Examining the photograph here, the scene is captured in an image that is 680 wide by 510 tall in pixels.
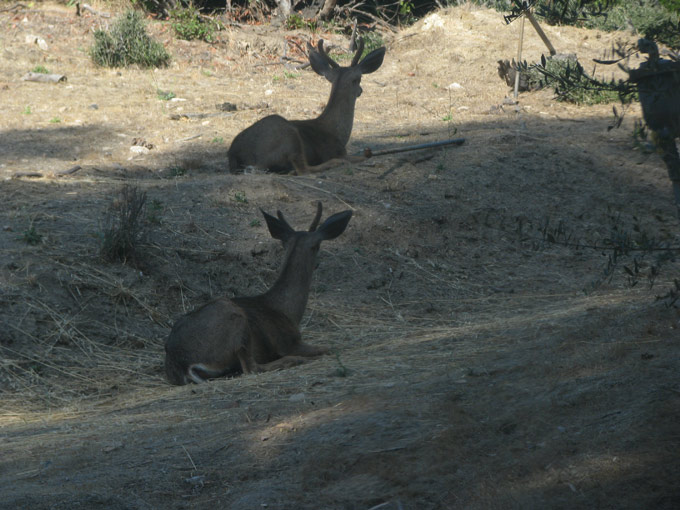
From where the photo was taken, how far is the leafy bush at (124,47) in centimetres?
1758

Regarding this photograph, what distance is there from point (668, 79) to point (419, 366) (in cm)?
251

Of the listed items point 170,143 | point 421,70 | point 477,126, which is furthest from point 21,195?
point 421,70

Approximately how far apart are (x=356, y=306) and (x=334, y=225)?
4.73ft

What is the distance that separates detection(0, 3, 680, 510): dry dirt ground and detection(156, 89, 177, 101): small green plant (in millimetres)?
167

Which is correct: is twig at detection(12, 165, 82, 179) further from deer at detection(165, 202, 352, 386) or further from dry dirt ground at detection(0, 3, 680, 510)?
deer at detection(165, 202, 352, 386)

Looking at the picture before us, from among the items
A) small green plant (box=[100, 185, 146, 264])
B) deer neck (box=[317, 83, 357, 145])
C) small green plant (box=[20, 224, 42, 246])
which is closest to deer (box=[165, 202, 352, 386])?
small green plant (box=[100, 185, 146, 264])

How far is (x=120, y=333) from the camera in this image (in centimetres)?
745

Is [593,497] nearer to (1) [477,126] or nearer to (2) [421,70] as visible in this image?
(1) [477,126]

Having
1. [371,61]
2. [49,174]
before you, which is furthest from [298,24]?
[49,174]

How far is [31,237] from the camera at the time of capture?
8.26 meters

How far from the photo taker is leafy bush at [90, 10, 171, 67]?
57.7ft

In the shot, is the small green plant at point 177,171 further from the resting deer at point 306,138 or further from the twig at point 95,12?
the twig at point 95,12

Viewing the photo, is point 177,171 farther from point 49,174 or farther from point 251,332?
point 251,332

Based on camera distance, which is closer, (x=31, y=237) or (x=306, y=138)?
(x=31, y=237)
